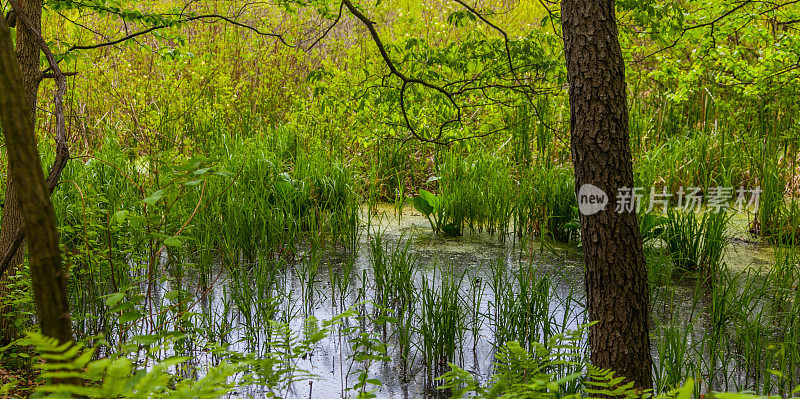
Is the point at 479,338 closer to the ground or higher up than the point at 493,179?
closer to the ground

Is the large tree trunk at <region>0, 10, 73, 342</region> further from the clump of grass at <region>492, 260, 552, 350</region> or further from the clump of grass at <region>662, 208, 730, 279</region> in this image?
the clump of grass at <region>662, 208, 730, 279</region>

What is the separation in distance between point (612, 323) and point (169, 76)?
447 centimetres

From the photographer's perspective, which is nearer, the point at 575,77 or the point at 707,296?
the point at 575,77

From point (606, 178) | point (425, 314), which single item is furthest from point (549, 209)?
point (606, 178)

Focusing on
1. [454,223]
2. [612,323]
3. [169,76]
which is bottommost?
[612,323]

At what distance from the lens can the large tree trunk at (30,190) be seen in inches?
26.8

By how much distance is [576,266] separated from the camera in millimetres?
3412

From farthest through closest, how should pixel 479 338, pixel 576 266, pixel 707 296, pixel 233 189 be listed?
pixel 233 189 → pixel 576 266 → pixel 707 296 → pixel 479 338

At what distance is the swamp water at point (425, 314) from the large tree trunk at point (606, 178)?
162 mm

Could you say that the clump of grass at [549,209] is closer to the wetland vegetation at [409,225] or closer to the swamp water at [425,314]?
Answer: the wetland vegetation at [409,225]

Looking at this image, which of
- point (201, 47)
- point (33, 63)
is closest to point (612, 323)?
point (33, 63)

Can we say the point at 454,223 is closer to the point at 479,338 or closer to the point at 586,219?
the point at 479,338

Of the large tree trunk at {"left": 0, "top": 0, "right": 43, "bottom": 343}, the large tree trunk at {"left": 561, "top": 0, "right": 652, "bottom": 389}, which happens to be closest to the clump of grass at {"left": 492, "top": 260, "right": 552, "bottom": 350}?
the large tree trunk at {"left": 561, "top": 0, "right": 652, "bottom": 389}

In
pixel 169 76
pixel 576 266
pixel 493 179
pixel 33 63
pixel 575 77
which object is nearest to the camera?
pixel 575 77
